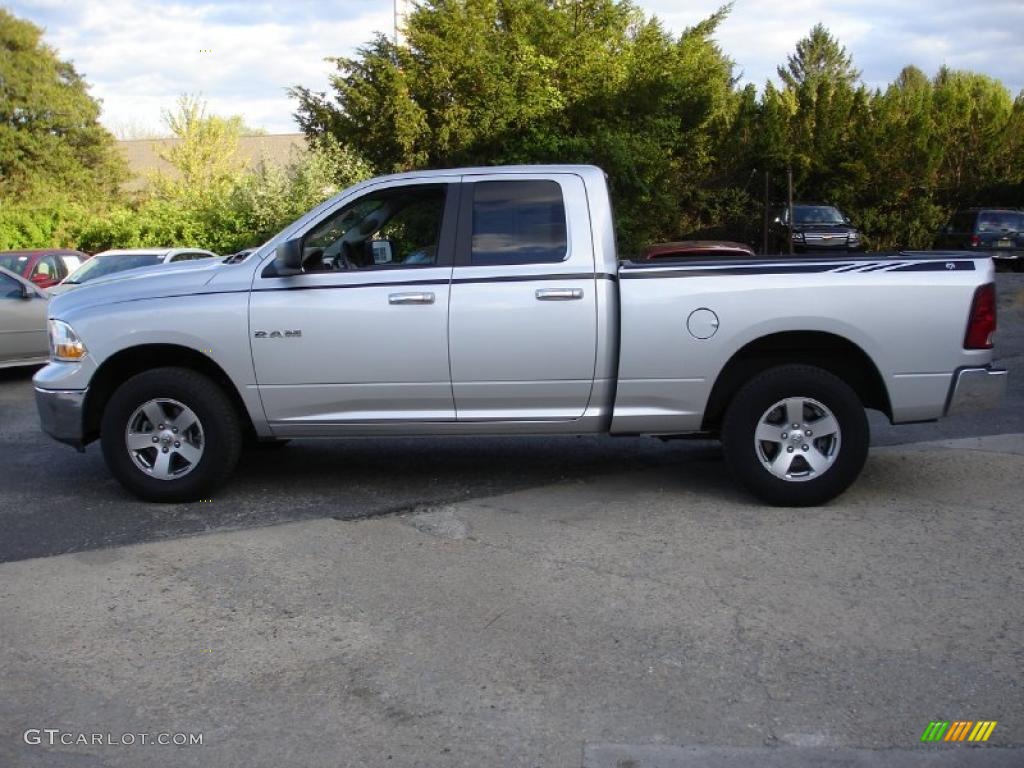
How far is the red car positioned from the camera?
16.2 m

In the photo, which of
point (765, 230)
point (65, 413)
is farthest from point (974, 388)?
point (765, 230)

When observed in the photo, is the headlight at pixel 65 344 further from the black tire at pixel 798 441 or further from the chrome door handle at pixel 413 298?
the black tire at pixel 798 441

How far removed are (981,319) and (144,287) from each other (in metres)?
5.05

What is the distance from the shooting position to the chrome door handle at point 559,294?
6.09 metres

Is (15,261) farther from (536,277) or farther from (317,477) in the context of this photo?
(536,277)

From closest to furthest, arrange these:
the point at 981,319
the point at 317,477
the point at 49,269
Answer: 1. the point at 981,319
2. the point at 317,477
3. the point at 49,269

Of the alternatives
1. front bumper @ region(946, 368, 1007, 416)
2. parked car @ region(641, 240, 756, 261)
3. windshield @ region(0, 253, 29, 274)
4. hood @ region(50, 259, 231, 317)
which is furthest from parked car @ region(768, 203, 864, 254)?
hood @ region(50, 259, 231, 317)

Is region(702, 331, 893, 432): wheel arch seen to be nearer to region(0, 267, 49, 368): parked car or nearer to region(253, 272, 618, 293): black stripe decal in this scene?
region(253, 272, 618, 293): black stripe decal

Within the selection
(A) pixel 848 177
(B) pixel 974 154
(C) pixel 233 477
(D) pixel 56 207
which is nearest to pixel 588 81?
(A) pixel 848 177

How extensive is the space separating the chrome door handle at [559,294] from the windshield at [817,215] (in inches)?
860

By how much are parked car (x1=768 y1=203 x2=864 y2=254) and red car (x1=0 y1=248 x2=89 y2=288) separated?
16.4 m

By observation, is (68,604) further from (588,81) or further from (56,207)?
(56,207)

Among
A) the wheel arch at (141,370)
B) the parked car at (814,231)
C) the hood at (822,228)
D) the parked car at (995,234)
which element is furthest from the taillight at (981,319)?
the parked car at (995,234)

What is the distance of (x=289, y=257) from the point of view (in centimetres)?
616
